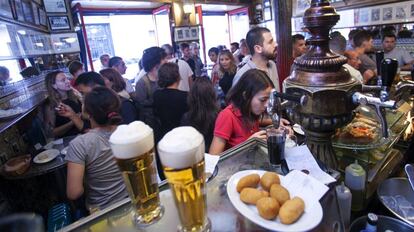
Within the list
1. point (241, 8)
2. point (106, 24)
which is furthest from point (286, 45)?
point (241, 8)

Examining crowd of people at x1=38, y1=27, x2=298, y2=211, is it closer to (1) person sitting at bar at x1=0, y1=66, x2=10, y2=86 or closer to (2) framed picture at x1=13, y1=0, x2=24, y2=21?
(1) person sitting at bar at x1=0, y1=66, x2=10, y2=86

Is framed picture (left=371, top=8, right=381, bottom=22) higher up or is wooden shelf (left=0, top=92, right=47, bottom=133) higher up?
framed picture (left=371, top=8, right=381, bottom=22)

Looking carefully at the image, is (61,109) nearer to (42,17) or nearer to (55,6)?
(42,17)

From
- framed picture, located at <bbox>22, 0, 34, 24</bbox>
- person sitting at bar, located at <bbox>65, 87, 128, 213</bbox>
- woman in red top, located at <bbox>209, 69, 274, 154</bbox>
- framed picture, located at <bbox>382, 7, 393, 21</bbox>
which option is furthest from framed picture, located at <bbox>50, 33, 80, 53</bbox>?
framed picture, located at <bbox>382, 7, 393, 21</bbox>

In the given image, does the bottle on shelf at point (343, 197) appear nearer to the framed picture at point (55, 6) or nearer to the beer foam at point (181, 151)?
the beer foam at point (181, 151)

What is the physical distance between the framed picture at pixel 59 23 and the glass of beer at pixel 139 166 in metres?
5.85

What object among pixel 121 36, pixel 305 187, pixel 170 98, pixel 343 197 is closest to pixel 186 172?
pixel 305 187

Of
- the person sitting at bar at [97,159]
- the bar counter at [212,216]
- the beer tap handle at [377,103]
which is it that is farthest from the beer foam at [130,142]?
the person sitting at bar at [97,159]

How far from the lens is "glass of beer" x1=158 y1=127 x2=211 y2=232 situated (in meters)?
0.57

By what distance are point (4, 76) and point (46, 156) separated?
1.09 meters

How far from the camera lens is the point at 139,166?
0.68 meters

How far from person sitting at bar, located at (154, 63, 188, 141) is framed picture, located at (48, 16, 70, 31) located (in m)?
4.10

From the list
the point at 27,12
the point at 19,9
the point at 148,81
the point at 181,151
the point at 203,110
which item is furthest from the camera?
the point at 27,12

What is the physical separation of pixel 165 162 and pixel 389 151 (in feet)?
4.98
